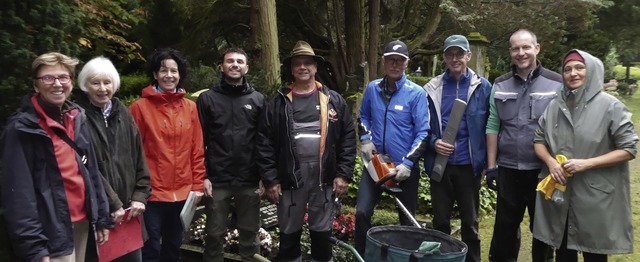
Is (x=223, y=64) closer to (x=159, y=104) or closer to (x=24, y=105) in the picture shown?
(x=159, y=104)

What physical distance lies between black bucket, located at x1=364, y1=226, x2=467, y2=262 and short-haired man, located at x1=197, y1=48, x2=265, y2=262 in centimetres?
126

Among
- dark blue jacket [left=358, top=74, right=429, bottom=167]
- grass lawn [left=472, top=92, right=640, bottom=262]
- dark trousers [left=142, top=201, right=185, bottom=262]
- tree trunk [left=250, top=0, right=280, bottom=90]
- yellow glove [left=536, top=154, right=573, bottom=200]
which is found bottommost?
grass lawn [left=472, top=92, right=640, bottom=262]

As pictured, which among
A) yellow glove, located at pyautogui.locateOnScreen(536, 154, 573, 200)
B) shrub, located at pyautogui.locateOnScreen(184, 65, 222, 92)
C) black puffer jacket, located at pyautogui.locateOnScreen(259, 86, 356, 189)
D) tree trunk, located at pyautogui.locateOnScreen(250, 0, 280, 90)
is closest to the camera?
yellow glove, located at pyautogui.locateOnScreen(536, 154, 573, 200)

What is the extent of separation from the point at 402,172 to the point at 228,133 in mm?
1409

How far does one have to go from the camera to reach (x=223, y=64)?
13.0ft

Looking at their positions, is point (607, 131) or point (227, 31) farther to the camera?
point (227, 31)

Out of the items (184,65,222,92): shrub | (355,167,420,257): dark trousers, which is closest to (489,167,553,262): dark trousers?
(355,167,420,257): dark trousers

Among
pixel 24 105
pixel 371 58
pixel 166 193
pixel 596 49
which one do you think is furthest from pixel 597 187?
pixel 596 49

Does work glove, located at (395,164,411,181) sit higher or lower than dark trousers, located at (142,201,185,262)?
higher

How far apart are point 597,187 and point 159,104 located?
10.4ft

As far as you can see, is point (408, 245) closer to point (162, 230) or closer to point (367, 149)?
point (367, 149)

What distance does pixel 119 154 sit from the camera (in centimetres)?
322

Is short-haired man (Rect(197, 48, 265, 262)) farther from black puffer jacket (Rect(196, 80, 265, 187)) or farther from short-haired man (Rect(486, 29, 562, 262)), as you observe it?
short-haired man (Rect(486, 29, 562, 262))

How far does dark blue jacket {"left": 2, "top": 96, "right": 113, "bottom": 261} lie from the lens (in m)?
2.47
